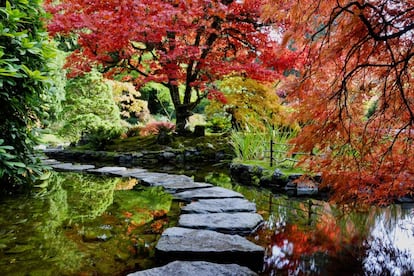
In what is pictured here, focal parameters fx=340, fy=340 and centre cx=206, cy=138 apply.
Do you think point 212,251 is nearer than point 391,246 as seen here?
Yes

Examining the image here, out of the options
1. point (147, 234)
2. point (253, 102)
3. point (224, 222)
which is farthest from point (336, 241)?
point (253, 102)

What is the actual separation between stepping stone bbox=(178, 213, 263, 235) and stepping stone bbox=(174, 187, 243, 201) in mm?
701

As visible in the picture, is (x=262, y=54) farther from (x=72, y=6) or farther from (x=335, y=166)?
(x=335, y=166)

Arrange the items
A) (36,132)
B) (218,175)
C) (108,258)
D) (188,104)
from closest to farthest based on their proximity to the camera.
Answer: (108,258) < (36,132) < (218,175) < (188,104)

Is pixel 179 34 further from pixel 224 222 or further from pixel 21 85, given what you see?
pixel 224 222

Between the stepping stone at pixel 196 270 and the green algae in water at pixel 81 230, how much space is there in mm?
241

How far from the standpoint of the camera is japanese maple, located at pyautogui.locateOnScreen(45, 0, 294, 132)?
6.09 meters

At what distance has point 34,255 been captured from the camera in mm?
2127

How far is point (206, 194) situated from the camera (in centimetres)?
376

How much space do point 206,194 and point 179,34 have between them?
15.2 feet

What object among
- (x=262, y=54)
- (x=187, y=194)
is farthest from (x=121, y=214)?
(x=262, y=54)

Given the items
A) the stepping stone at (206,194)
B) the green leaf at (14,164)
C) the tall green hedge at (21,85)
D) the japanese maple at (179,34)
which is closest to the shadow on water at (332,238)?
the stepping stone at (206,194)

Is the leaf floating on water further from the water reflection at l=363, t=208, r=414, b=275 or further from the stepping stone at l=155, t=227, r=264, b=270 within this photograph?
the water reflection at l=363, t=208, r=414, b=275

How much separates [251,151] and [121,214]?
3.51 meters
